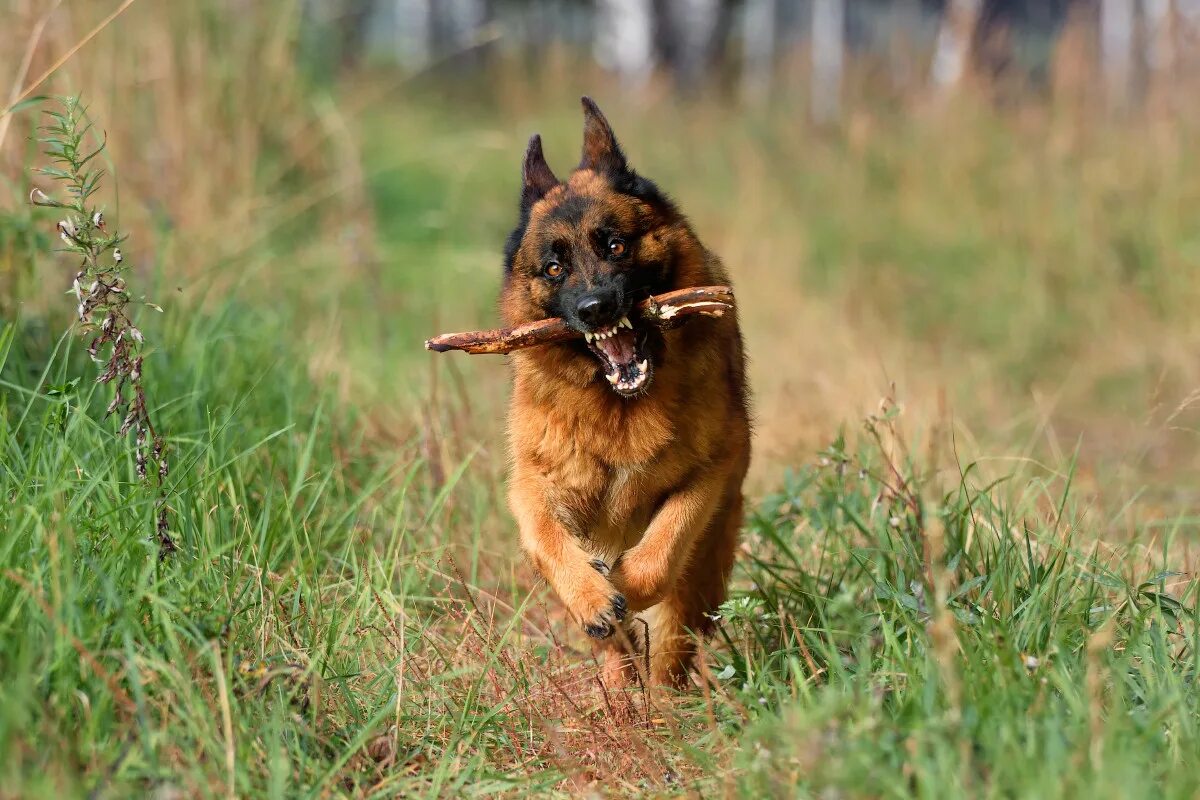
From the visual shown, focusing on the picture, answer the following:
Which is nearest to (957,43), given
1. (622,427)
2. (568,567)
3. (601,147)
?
(601,147)

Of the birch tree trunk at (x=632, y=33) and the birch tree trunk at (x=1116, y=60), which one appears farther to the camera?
the birch tree trunk at (x=632, y=33)

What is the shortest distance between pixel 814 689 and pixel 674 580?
0.61 metres

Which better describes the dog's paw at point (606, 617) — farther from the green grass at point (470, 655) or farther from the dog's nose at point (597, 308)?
the dog's nose at point (597, 308)

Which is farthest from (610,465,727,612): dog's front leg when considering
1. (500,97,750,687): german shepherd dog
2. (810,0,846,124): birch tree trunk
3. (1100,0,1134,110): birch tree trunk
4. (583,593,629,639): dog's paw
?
(810,0,846,124): birch tree trunk

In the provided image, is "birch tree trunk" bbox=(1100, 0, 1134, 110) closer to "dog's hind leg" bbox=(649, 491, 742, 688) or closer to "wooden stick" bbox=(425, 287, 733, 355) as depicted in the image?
"dog's hind leg" bbox=(649, 491, 742, 688)

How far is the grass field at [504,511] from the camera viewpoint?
2787 mm

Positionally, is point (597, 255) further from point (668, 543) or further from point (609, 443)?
point (668, 543)

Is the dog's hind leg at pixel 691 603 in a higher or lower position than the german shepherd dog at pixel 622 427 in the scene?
lower

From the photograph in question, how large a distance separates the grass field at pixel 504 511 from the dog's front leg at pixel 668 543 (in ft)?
0.85

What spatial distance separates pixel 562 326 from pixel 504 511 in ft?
4.66

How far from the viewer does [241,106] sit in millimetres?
7926

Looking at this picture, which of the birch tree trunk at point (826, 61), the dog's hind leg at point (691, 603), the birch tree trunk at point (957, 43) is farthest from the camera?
the birch tree trunk at point (826, 61)

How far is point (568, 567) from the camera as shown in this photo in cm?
378

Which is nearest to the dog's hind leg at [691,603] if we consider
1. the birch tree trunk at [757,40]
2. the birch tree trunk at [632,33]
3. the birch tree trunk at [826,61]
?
the birch tree trunk at [826,61]
